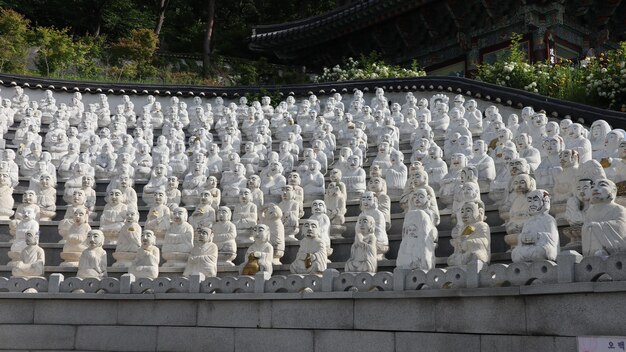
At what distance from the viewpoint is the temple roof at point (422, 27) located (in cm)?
2314

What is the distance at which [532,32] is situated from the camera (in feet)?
75.2

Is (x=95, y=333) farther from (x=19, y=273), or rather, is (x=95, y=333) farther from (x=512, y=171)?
(x=512, y=171)

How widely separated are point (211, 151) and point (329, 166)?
2.55 metres

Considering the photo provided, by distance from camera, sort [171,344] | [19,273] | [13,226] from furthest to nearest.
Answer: [13,226] < [19,273] < [171,344]

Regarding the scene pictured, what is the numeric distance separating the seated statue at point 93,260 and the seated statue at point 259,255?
6.94 ft

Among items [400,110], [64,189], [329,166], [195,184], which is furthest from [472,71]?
[64,189]

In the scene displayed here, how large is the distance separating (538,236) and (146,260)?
5658 millimetres

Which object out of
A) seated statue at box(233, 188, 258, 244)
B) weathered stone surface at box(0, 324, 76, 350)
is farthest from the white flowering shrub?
weathered stone surface at box(0, 324, 76, 350)

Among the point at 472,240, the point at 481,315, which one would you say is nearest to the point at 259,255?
the point at 472,240

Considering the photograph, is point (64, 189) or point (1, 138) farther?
point (1, 138)

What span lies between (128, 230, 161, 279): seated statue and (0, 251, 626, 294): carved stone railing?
0.95 metres

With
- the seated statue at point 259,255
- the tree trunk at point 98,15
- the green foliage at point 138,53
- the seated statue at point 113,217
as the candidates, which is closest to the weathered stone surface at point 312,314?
the seated statue at point 259,255

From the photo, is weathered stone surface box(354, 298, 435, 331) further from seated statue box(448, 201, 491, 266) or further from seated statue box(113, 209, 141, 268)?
seated statue box(113, 209, 141, 268)

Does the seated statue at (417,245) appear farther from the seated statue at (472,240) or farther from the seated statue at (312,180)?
the seated statue at (312,180)
